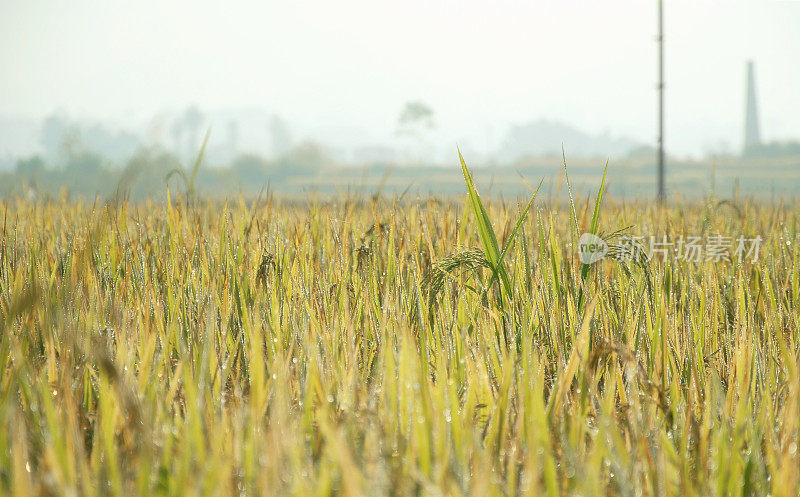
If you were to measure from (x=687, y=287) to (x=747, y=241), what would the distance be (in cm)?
96

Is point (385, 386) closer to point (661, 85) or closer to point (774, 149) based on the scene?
point (661, 85)

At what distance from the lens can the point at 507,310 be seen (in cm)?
157

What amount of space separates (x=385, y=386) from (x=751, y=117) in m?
71.2

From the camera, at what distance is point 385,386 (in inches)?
39.8

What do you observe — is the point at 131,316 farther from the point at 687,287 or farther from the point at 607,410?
the point at 687,287

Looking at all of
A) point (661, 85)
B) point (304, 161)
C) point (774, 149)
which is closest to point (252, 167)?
point (304, 161)

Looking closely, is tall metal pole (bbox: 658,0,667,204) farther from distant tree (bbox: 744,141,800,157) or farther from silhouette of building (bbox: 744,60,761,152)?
silhouette of building (bbox: 744,60,761,152)

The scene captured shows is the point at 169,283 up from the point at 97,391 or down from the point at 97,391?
up

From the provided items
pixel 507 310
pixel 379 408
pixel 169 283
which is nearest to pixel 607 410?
pixel 379 408

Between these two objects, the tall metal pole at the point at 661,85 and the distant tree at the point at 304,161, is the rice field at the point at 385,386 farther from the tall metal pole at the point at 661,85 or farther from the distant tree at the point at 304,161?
the distant tree at the point at 304,161

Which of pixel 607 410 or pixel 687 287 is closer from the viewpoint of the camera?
pixel 607 410

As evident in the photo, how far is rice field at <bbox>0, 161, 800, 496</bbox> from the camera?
0.81 m

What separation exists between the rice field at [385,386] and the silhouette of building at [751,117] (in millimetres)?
67138

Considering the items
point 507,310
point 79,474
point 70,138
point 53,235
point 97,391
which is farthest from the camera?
point 70,138
